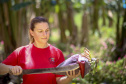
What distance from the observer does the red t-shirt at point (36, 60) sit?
Answer: 2107mm

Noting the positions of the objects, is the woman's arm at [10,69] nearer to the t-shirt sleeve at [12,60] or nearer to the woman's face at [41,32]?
the t-shirt sleeve at [12,60]

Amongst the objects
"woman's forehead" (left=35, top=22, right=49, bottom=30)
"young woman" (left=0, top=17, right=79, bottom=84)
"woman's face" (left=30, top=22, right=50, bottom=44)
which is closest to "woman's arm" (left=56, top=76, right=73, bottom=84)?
"young woman" (left=0, top=17, right=79, bottom=84)

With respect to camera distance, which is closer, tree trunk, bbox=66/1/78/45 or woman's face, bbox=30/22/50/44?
woman's face, bbox=30/22/50/44

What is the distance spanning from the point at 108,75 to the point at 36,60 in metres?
2.52

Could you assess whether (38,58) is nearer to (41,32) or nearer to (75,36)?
(41,32)

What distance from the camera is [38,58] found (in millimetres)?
2143

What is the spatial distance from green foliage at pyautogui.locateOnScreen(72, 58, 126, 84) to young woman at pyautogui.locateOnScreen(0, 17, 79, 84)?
5.86 ft

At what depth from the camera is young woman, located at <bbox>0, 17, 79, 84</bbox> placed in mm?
2107

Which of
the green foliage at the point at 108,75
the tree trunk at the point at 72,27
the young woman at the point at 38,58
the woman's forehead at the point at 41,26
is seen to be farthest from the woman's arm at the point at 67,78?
the tree trunk at the point at 72,27

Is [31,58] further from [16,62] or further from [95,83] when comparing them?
[95,83]

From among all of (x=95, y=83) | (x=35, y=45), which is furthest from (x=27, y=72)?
(x=95, y=83)

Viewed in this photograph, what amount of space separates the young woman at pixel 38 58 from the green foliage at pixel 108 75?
5.86ft

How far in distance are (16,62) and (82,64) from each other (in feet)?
2.51

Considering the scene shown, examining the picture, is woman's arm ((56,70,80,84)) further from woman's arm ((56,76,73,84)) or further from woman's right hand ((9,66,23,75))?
woman's right hand ((9,66,23,75))
